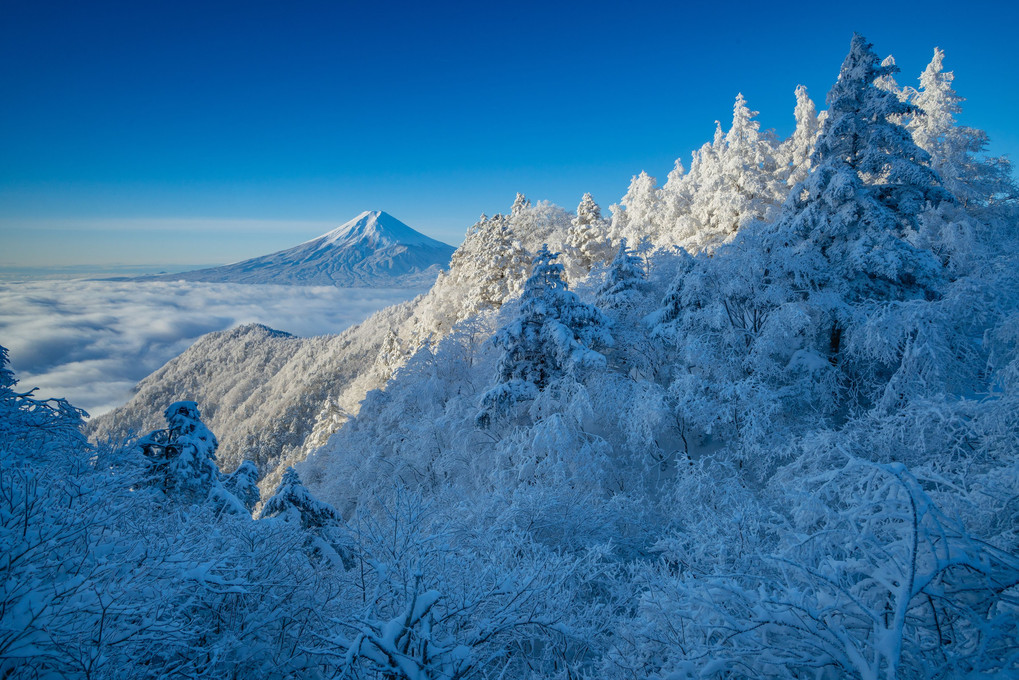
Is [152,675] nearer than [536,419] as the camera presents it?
Yes

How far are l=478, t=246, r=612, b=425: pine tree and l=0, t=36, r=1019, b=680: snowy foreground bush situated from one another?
3.2 inches

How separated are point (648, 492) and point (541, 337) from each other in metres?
5.48

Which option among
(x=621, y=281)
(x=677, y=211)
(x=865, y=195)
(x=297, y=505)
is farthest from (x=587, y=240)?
(x=297, y=505)

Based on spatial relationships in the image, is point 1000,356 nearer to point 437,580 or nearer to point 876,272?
point 876,272

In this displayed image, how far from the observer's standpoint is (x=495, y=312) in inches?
880


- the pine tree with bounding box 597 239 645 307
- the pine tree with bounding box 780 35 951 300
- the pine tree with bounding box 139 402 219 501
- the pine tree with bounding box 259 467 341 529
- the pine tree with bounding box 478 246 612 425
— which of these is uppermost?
the pine tree with bounding box 780 35 951 300

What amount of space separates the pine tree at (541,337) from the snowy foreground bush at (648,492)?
80 mm

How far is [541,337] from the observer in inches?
552

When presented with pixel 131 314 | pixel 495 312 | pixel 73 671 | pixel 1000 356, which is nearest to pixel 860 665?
pixel 73 671

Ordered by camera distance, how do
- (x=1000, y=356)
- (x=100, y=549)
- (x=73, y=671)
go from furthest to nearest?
(x=1000, y=356) < (x=100, y=549) < (x=73, y=671)

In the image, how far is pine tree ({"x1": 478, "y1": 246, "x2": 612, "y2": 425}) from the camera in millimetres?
13703

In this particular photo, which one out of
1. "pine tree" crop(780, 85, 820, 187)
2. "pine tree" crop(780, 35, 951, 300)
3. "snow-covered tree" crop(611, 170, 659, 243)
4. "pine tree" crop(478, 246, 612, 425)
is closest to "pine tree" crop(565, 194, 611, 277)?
"snow-covered tree" crop(611, 170, 659, 243)

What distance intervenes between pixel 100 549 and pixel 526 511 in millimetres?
6916

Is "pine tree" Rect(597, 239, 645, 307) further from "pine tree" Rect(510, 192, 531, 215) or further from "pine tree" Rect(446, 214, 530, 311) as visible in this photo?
"pine tree" Rect(510, 192, 531, 215)
